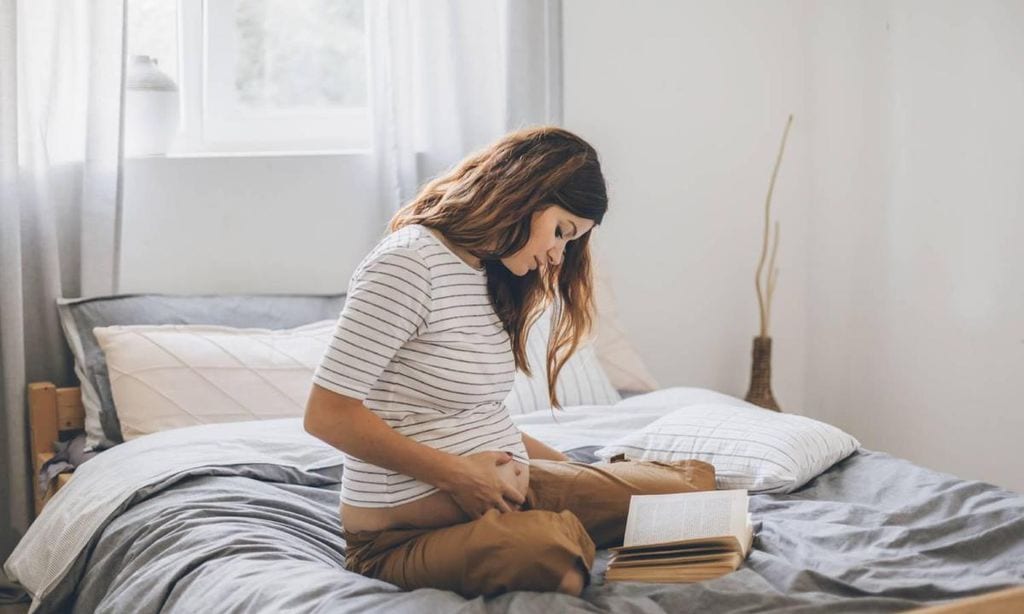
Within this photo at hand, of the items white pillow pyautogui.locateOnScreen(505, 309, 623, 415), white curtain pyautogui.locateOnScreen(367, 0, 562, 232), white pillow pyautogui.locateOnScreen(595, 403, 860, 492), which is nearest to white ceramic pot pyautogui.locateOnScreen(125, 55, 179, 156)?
white curtain pyautogui.locateOnScreen(367, 0, 562, 232)

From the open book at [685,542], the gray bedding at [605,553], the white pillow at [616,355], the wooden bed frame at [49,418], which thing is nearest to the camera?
the gray bedding at [605,553]

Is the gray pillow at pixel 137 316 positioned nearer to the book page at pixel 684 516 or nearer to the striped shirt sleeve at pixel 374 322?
the striped shirt sleeve at pixel 374 322

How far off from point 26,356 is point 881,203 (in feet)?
7.40

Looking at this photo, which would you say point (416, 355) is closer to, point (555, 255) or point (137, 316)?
point (555, 255)

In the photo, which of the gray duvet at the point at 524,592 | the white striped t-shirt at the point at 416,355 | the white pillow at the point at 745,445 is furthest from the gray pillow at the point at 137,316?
the white striped t-shirt at the point at 416,355

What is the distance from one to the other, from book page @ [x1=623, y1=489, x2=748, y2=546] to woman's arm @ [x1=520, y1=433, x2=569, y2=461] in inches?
9.8

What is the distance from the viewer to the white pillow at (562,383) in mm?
2697

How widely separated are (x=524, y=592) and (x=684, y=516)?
0.97 feet

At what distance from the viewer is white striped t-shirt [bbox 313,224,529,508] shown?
1.58 m

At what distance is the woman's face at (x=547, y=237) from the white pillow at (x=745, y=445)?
21.8 inches

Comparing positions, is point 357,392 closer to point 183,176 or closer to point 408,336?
point 408,336

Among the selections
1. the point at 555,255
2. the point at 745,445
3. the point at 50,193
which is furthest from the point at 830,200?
the point at 50,193

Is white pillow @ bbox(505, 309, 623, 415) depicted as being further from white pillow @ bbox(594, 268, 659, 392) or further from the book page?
the book page

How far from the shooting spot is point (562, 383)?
2.77 meters
